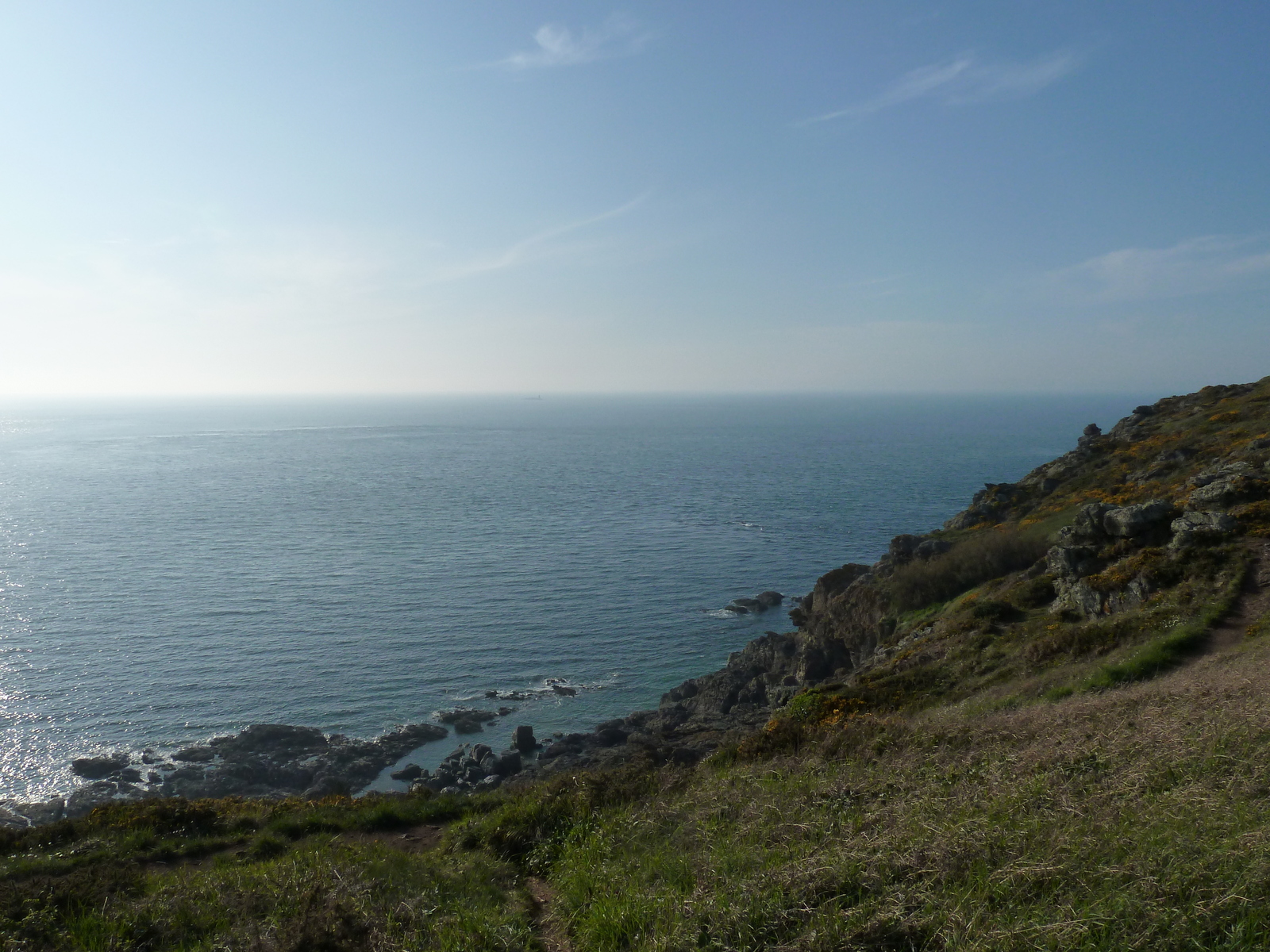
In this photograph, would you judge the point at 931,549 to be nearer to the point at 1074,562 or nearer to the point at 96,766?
the point at 1074,562

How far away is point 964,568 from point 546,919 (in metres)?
34.0

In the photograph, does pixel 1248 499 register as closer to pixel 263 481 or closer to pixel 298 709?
pixel 298 709

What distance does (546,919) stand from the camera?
995 centimetres

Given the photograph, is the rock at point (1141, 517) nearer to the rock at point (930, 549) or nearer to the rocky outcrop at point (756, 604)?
the rock at point (930, 549)

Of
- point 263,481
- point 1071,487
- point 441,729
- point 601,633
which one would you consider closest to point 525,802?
point 441,729

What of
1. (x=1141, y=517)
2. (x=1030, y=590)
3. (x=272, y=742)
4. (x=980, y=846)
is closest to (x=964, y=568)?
(x=1030, y=590)

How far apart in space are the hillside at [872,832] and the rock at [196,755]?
62.4ft

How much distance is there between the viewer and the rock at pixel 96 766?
3481cm

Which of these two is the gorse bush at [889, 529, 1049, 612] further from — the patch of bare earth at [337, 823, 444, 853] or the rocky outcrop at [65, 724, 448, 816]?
the patch of bare earth at [337, 823, 444, 853]

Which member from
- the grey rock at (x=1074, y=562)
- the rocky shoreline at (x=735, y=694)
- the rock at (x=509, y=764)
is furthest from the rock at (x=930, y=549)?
the rock at (x=509, y=764)

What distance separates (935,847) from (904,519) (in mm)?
82651

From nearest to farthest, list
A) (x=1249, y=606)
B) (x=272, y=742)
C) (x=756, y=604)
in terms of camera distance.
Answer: (x=1249, y=606)
(x=272, y=742)
(x=756, y=604)

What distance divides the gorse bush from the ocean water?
47.6 ft

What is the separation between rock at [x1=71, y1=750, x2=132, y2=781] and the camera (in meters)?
34.8
